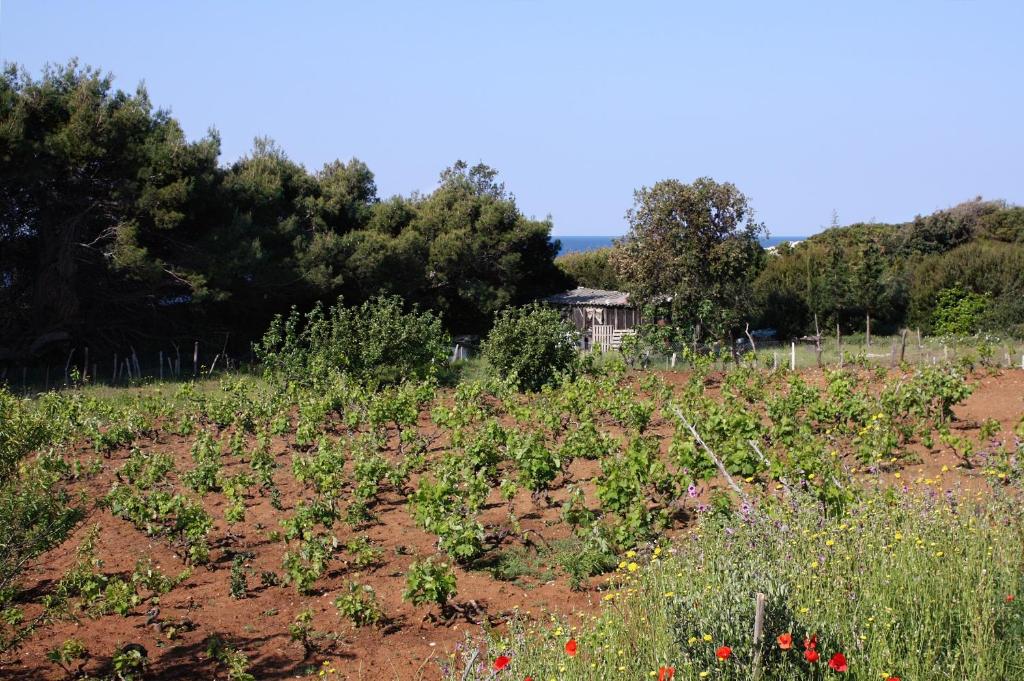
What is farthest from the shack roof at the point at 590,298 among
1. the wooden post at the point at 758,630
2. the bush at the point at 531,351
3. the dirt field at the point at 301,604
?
the wooden post at the point at 758,630

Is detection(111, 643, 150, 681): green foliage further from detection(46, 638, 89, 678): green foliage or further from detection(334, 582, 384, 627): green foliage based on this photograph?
detection(334, 582, 384, 627): green foliage

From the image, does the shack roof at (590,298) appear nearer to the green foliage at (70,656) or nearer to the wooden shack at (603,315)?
the wooden shack at (603,315)

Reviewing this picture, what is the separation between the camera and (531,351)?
1543 cm

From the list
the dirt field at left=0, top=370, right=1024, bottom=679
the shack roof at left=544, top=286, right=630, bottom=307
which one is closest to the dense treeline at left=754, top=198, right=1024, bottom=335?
the shack roof at left=544, top=286, right=630, bottom=307

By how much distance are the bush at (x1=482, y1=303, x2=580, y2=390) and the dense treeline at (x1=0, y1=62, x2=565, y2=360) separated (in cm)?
785

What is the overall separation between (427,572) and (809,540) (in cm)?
225

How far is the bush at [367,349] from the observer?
1600cm

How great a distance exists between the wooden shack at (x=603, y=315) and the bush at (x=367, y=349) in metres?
11.6

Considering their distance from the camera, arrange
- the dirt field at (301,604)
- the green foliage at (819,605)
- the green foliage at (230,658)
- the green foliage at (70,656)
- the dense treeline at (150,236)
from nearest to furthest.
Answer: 1. the green foliage at (819,605)
2. the green foliage at (230,658)
3. the green foliage at (70,656)
4. the dirt field at (301,604)
5. the dense treeline at (150,236)

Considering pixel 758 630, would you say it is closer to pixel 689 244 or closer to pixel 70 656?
pixel 70 656

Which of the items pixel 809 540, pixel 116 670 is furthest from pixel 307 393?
pixel 809 540

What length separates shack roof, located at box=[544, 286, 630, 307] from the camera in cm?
2834

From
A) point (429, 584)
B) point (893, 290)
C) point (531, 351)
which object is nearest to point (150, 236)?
point (531, 351)

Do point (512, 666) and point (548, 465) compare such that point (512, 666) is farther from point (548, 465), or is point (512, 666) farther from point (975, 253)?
point (975, 253)
